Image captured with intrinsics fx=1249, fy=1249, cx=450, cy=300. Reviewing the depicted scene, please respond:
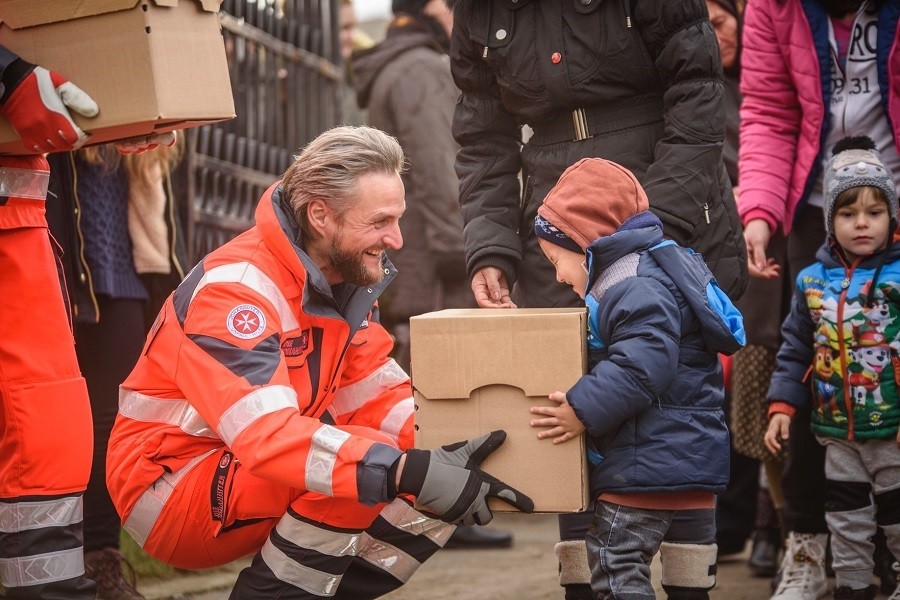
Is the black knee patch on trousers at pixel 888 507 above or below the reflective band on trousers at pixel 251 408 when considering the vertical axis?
below

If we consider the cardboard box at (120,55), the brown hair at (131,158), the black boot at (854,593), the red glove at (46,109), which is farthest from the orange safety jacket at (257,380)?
the black boot at (854,593)

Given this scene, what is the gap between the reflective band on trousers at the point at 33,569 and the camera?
10.3 ft

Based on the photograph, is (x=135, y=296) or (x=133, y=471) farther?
(x=135, y=296)

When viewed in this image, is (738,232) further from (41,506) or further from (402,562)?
(41,506)

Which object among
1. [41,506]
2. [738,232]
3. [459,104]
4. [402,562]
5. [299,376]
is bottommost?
[402,562]

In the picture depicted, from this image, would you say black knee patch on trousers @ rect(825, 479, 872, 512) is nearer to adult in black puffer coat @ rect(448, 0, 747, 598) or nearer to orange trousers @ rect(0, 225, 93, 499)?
adult in black puffer coat @ rect(448, 0, 747, 598)

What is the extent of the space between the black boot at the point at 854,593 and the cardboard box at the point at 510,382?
1.25m

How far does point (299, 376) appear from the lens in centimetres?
315

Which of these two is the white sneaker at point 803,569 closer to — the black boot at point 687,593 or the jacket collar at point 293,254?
the black boot at point 687,593

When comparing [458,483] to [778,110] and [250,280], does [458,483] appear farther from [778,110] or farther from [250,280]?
[778,110]

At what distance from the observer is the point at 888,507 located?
372 cm

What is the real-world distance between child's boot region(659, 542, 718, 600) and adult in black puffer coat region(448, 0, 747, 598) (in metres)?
0.02

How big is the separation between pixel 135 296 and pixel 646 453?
81.5 inches

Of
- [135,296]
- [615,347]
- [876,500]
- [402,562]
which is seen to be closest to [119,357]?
[135,296]
